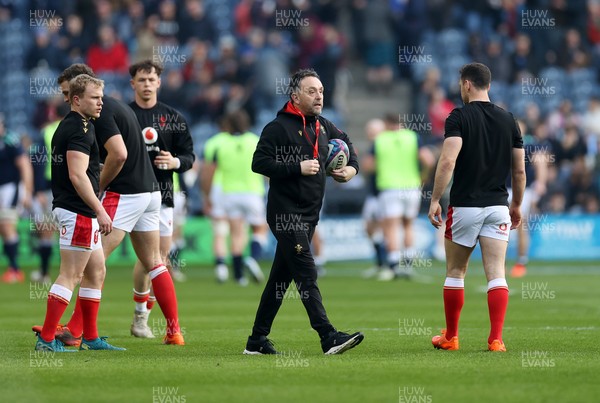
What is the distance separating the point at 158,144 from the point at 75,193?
75.5 inches

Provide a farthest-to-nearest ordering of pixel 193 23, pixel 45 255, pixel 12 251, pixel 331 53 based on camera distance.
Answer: pixel 193 23
pixel 331 53
pixel 12 251
pixel 45 255

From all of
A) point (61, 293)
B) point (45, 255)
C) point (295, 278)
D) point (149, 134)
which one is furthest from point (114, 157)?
point (45, 255)

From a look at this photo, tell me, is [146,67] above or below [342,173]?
above

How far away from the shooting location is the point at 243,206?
20094 millimetres

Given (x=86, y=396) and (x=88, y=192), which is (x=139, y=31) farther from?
(x=86, y=396)

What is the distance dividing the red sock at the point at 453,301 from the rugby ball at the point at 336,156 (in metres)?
1.41

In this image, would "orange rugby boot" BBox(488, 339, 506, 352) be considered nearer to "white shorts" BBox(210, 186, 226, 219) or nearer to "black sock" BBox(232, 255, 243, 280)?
"black sock" BBox(232, 255, 243, 280)

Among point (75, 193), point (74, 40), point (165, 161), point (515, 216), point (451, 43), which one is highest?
point (451, 43)

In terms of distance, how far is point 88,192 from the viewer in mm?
9867

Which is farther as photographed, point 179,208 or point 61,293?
point 179,208

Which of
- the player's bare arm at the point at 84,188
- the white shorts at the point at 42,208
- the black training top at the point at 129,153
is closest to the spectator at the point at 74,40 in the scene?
the white shorts at the point at 42,208

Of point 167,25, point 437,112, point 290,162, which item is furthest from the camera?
point 167,25

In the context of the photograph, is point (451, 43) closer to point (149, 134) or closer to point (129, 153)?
point (149, 134)

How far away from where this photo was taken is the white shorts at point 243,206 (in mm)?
A: 20062
